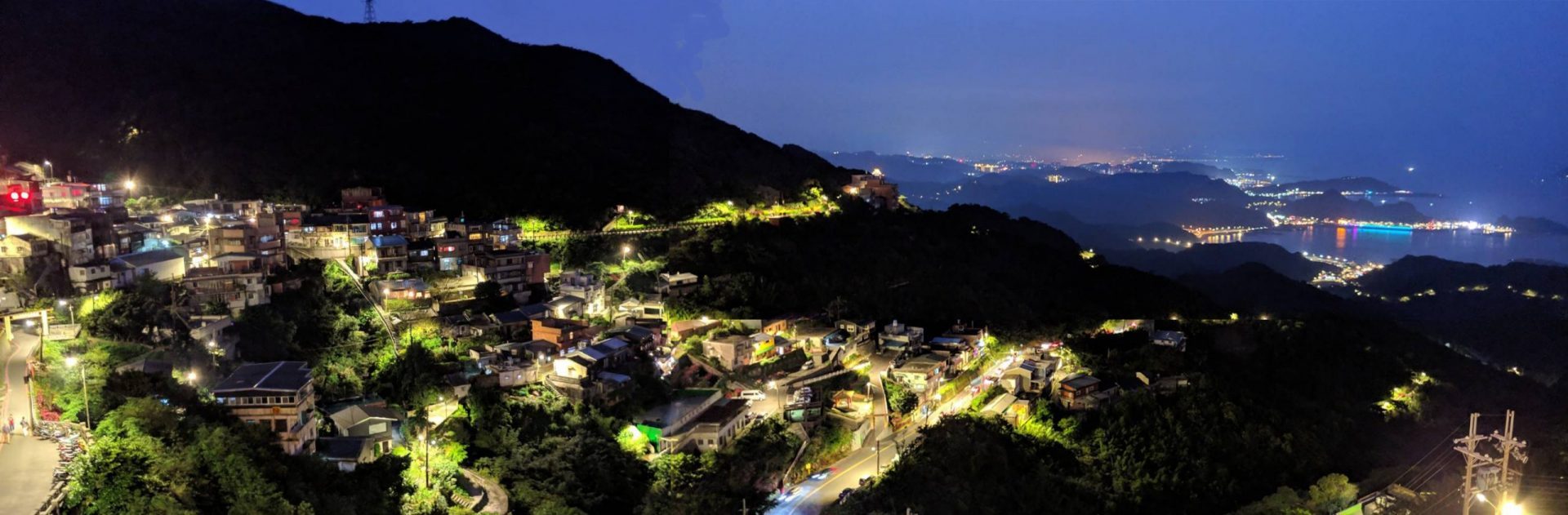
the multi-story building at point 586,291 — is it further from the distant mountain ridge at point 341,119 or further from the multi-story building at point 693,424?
the distant mountain ridge at point 341,119

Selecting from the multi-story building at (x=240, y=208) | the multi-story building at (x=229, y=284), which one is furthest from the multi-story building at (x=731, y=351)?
the multi-story building at (x=240, y=208)

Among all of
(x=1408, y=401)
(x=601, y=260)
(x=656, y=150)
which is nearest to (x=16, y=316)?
(x=601, y=260)

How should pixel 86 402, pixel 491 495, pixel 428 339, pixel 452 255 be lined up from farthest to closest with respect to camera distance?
pixel 452 255 < pixel 428 339 < pixel 491 495 < pixel 86 402

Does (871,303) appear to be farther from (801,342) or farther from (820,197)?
(820,197)

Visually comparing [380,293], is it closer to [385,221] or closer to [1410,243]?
[385,221]

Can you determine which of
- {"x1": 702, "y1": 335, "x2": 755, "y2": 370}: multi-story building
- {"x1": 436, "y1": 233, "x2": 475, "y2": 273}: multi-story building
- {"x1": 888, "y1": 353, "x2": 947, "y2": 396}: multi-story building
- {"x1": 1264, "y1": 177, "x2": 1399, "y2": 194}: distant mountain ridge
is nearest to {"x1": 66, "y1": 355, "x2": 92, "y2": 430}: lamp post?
{"x1": 436, "y1": 233, "x2": 475, "y2": 273}: multi-story building

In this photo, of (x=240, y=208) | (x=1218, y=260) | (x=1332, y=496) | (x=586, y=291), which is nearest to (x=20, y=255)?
(x=240, y=208)
